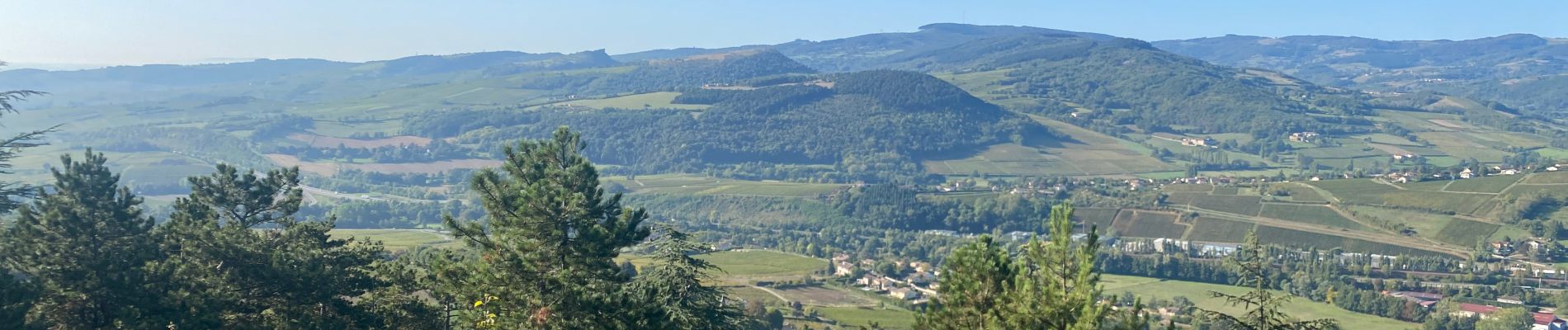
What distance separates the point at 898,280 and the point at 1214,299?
19.5m

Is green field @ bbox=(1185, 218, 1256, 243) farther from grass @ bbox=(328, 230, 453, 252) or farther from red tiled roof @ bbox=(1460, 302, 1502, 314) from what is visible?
grass @ bbox=(328, 230, 453, 252)

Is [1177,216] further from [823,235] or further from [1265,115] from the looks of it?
[1265,115]

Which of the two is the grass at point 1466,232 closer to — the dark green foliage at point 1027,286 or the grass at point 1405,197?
the grass at point 1405,197

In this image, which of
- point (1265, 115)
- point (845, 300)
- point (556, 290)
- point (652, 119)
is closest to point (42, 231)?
point (556, 290)

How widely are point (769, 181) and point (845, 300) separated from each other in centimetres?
6786

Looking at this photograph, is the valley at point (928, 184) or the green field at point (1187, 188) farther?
the green field at point (1187, 188)

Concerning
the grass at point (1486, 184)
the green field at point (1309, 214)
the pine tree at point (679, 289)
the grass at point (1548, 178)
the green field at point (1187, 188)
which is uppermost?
the pine tree at point (679, 289)

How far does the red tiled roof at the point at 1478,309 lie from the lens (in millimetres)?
63875

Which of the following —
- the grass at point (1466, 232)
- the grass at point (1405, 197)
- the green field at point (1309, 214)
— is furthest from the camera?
the grass at point (1405, 197)

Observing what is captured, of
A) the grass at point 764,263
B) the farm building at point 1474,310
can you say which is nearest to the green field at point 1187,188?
the grass at point 764,263

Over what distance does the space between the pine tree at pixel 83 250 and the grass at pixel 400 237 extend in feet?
192

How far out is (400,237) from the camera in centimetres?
10069

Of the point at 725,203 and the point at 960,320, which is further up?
the point at 960,320

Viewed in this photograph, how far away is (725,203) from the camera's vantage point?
121m
